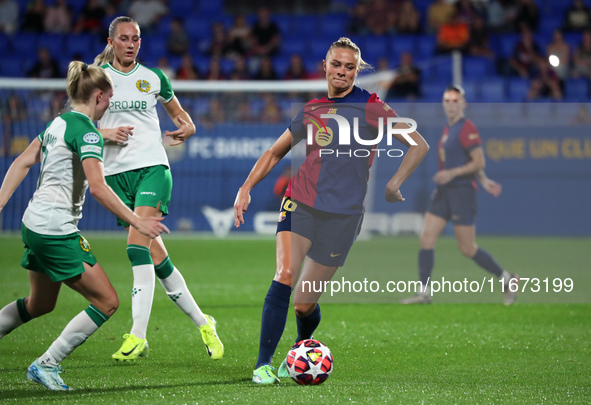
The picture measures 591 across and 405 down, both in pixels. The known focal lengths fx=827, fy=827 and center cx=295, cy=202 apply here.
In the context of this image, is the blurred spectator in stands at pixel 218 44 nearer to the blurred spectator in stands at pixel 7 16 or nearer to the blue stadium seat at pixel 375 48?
the blue stadium seat at pixel 375 48

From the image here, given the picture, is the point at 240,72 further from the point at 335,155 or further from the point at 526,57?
the point at 335,155

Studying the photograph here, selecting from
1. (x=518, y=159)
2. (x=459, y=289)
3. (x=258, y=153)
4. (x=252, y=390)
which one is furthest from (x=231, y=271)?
(x=518, y=159)

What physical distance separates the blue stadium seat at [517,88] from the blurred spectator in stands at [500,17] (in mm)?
1961

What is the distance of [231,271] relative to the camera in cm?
1184

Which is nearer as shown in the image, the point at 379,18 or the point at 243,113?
the point at 243,113

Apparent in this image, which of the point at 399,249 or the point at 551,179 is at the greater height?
the point at 551,179

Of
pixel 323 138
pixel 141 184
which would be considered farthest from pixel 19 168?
pixel 323 138

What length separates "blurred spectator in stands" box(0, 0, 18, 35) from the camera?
20.8m

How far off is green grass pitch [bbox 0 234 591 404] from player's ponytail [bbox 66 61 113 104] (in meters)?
1.67

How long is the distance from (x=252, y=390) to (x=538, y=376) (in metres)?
1.86

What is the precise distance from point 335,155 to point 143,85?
1.69 meters

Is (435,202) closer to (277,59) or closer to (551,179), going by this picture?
(551,179)

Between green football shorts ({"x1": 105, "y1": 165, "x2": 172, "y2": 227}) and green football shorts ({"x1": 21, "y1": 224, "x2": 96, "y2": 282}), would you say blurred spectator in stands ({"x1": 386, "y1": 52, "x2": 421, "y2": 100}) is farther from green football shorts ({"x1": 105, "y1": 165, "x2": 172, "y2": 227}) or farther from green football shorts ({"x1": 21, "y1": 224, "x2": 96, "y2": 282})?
green football shorts ({"x1": 21, "y1": 224, "x2": 96, "y2": 282})

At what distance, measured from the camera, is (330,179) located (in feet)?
16.9
